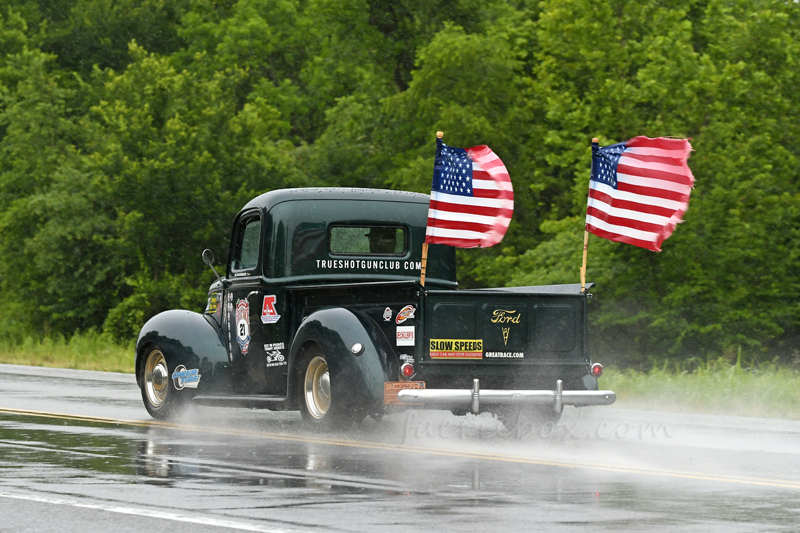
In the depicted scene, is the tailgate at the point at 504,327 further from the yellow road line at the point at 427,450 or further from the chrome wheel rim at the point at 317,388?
the chrome wheel rim at the point at 317,388

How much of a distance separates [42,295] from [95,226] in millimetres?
3447

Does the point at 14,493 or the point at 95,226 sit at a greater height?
the point at 95,226

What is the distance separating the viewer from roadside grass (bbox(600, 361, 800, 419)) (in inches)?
624

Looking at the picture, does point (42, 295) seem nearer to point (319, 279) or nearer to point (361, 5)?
point (361, 5)

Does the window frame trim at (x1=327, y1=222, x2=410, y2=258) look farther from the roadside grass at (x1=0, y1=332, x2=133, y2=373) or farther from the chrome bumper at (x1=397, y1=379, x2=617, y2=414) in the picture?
the roadside grass at (x1=0, y1=332, x2=133, y2=373)

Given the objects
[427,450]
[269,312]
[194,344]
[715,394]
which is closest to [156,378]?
[194,344]

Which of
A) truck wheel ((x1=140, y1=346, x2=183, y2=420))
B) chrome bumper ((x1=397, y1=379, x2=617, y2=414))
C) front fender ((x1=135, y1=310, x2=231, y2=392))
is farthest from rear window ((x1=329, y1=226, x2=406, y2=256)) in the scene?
chrome bumper ((x1=397, y1=379, x2=617, y2=414))

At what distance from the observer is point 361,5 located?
134 ft

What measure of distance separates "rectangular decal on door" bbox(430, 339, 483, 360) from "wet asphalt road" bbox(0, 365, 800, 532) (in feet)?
2.60

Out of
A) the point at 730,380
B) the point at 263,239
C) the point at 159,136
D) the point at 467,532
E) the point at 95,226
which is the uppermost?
the point at 159,136

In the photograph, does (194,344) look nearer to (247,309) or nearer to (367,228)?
(247,309)

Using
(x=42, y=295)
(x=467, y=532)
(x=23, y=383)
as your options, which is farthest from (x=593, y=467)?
(x=42, y=295)

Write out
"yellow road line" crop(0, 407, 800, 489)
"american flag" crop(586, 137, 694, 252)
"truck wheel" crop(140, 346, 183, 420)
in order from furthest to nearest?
"truck wheel" crop(140, 346, 183, 420)
"american flag" crop(586, 137, 694, 252)
"yellow road line" crop(0, 407, 800, 489)

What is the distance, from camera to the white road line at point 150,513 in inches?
281
